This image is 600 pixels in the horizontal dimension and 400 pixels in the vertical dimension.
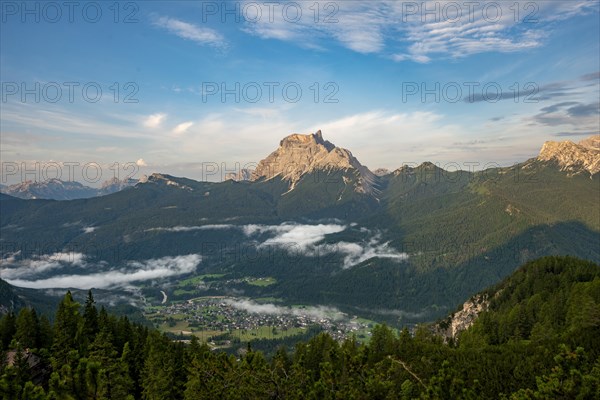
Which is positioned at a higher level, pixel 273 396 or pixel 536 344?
pixel 273 396

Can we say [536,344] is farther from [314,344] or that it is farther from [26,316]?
[26,316]

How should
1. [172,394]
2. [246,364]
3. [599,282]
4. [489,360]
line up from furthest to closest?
[599,282] → [489,360] → [172,394] → [246,364]

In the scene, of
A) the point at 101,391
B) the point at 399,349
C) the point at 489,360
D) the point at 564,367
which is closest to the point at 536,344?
the point at 489,360

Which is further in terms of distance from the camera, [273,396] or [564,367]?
[564,367]

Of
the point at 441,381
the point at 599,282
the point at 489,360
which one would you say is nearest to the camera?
the point at 441,381

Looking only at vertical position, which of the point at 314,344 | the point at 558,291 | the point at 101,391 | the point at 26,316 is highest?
the point at 101,391

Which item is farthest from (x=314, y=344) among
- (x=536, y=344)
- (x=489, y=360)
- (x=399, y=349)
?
(x=536, y=344)

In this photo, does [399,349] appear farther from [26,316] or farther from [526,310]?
[26,316]
